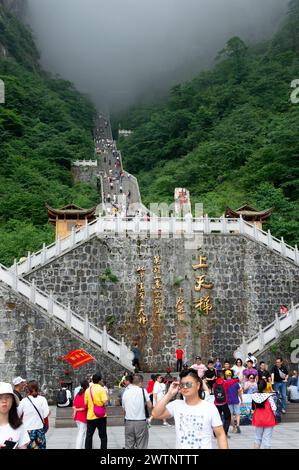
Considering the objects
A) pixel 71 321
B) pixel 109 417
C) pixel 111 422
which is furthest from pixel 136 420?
pixel 71 321

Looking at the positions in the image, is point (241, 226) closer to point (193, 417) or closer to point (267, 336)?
point (267, 336)

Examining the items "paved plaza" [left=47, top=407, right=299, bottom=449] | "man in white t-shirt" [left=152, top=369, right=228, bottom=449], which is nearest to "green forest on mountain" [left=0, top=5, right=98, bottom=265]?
"paved plaza" [left=47, top=407, right=299, bottom=449]

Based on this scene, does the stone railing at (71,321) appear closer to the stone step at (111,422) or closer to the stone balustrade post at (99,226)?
the stone balustrade post at (99,226)

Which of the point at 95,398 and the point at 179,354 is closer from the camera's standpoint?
the point at 95,398

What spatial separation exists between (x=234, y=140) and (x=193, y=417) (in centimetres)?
4365

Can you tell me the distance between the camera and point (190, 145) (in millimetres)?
53875

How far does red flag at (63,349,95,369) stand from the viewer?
18.5m

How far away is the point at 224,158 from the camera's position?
45094 mm

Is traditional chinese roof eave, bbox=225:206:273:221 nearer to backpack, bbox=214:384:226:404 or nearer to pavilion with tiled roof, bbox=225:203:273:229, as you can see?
pavilion with tiled roof, bbox=225:203:273:229

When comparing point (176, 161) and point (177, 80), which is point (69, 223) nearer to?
point (176, 161)

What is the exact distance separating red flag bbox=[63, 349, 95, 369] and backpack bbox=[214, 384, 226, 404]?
27.6 ft

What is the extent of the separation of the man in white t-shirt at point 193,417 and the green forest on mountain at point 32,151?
26.3 meters
